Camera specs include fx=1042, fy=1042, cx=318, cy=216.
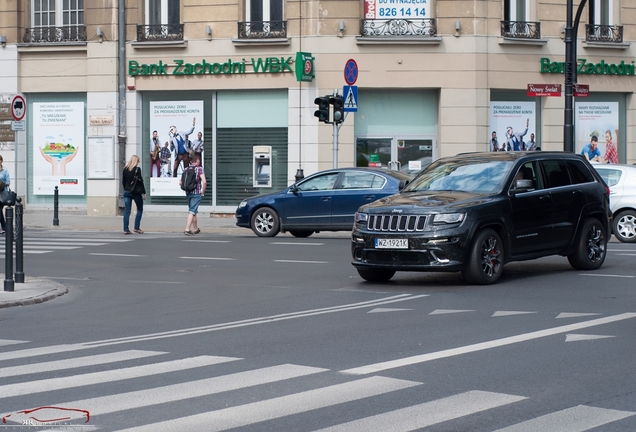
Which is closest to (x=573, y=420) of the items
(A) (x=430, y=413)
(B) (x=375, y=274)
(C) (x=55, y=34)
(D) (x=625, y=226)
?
(A) (x=430, y=413)

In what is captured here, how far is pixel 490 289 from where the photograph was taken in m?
12.8

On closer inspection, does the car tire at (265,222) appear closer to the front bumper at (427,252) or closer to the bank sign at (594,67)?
the front bumper at (427,252)

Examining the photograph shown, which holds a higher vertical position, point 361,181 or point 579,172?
point 579,172

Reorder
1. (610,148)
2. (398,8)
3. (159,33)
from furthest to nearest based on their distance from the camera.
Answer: (610,148), (159,33), (398,8)

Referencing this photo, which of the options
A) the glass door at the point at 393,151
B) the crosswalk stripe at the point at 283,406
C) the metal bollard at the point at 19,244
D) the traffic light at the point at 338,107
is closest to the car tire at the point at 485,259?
the crosswalk stripe at the point at 283,406

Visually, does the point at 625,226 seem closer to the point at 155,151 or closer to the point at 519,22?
the point at 519,22

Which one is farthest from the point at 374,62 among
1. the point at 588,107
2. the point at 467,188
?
the point at 467,188

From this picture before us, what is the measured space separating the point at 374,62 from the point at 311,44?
1814 mm

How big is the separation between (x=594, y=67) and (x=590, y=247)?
15517 millimetres

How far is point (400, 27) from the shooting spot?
28375mm

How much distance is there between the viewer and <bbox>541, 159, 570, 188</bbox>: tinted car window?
47.6ft

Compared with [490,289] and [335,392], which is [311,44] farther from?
[335,392]

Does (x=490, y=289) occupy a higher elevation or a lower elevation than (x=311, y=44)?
lower

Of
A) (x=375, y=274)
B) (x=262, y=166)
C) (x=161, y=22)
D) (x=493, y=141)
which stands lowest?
(x=375, y=274)
